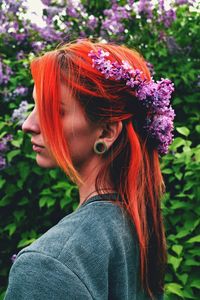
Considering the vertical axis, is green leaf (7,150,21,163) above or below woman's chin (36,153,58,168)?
below

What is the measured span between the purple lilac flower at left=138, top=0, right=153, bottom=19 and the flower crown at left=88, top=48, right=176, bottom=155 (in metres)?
2.70

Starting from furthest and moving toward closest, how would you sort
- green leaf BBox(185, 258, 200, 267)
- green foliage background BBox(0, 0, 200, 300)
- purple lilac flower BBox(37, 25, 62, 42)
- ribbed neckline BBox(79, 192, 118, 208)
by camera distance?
1. purple lilac flower BBox(37, 25, 62, 42)
2. green foliage background BBox(0, 0, 200, 300)
3. green leaf BBox(185, 258, 200, 267)
4. ribbed neckline BBox(79, 192, 118, 208)

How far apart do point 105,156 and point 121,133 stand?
0.07 meters

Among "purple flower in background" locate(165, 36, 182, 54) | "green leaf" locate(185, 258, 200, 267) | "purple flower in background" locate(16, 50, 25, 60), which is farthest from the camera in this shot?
"purple flower in background" locate(16, 50, 25, 60)

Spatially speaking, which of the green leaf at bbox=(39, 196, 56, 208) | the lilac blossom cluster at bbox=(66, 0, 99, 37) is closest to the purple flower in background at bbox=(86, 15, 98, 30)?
the lilac blossom cluster at bbox=(66, 0, 99, 37)

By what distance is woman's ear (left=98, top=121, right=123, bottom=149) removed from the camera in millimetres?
1369

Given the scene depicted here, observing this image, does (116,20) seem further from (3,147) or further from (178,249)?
(178,249)

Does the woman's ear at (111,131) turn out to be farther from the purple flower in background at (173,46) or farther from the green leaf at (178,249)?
the purple flower in background at (173,46)

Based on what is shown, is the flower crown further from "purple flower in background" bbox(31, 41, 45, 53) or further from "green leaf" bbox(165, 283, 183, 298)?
"purple flower in background" bbox(31, 41, 45, 53)

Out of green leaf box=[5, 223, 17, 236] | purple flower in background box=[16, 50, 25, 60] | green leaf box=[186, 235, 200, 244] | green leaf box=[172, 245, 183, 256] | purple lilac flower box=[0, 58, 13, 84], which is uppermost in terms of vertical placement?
purple flower in background box=[16, 50, 25, 60]

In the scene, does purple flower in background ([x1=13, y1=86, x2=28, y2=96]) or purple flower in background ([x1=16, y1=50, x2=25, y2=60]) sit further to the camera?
purple flower in background ([x1=16, y1=50, x2=25, y2=60])

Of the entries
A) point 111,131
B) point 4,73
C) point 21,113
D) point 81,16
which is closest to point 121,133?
point 111,131

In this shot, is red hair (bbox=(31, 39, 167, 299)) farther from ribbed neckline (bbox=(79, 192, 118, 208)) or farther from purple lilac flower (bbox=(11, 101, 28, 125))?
purple lilac flower (bbox=(11, 101, 28, 125))

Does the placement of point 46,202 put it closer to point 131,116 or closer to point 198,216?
point 198,216
